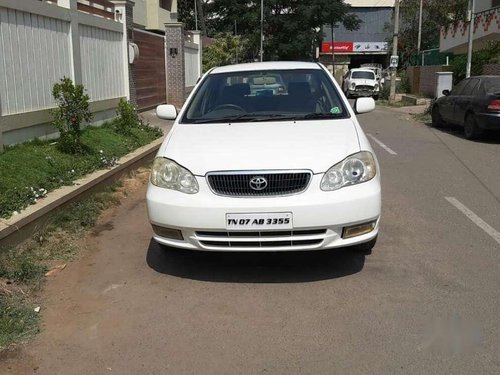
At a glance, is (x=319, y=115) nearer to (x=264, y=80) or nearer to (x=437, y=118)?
(x=264, y=80)

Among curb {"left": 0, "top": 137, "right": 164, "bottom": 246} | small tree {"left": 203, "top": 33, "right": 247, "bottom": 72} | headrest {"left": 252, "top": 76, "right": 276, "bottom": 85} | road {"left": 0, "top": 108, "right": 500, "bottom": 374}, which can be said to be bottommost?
road {"left": 0, "top": 108, "right": 500, "bottom": 374}

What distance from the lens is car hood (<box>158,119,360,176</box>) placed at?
13.9ft

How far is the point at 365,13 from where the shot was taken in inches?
2847

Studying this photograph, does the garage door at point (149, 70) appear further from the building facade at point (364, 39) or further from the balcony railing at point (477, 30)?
the building facade at point (364, 39)

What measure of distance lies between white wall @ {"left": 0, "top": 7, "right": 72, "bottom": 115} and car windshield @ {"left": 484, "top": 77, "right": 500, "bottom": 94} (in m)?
8.79

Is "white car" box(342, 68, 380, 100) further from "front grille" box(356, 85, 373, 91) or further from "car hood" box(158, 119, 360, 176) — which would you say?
"car hood" box(158, 119, 360, 176)

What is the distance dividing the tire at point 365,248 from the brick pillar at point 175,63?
14948 millimetres

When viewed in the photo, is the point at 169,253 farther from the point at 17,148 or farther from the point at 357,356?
the point at 17,148

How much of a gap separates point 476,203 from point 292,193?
368cm

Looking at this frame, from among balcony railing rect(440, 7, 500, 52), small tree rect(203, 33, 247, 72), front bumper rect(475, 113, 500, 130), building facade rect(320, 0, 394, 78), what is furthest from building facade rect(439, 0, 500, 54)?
building facade rect(320, 0, 394, 78)

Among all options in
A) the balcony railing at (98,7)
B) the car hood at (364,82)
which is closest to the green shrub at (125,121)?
the balcony railing at (98,7)

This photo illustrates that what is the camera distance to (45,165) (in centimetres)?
673

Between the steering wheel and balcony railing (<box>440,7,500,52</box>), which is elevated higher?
balcony railing (<box>440,7,500,52</box>)

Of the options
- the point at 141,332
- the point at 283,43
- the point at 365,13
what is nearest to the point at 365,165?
the point at 141,332
